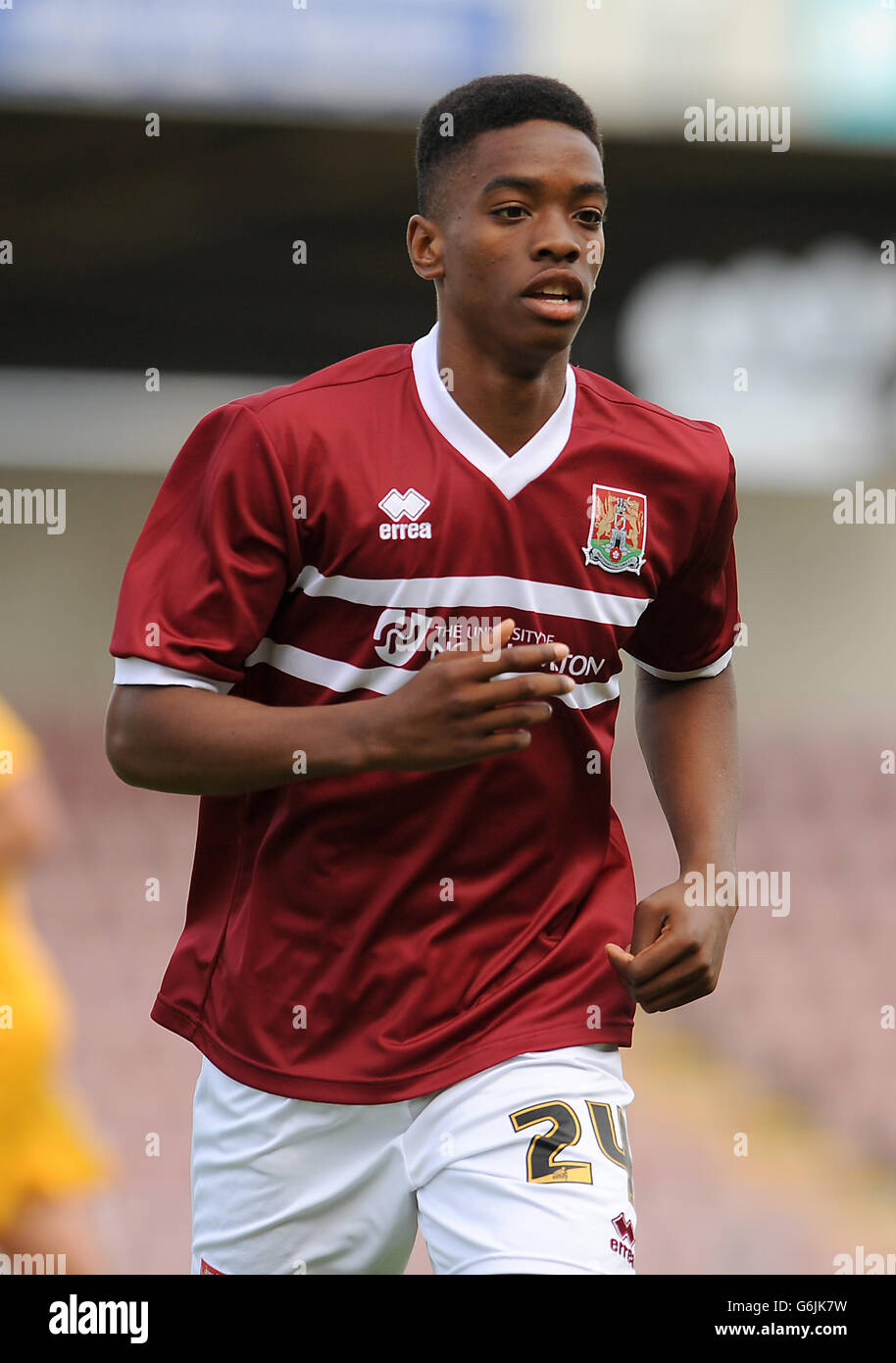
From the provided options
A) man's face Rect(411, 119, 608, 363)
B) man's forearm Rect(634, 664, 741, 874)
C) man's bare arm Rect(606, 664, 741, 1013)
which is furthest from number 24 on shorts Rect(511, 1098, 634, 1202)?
man's face Rect(411, 119, 608, 363)

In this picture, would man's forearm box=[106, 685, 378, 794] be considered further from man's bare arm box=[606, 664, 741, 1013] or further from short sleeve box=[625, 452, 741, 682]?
short sleeve box=[625, 452, 741, 682]

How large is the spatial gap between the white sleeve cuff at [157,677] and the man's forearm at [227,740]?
0.01 meters

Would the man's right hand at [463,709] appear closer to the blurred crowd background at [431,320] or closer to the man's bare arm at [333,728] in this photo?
the man's bare arm at [333,728]

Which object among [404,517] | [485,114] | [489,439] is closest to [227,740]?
[404,517]

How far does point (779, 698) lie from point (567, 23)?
4241 mm

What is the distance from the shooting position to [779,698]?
37.2 feet

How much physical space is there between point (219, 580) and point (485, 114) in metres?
0.76

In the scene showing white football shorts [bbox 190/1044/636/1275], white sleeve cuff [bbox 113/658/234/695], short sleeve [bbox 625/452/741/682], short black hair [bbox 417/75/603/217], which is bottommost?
white football shorts [bbox 190/1044/636/1275]

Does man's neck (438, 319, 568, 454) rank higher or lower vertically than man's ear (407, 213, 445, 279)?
lower

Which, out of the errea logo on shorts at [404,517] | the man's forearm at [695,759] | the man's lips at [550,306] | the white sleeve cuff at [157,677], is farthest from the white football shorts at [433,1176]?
the man's lips at [550,306]

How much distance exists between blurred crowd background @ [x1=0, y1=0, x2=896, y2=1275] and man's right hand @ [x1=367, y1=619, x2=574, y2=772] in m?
5.64

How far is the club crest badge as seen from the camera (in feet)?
8.16

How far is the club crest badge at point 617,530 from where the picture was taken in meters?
2.49
